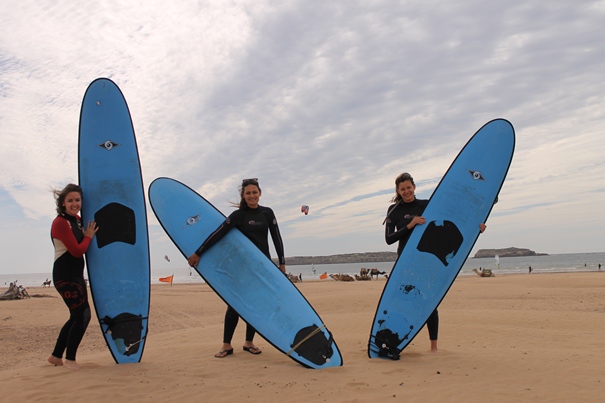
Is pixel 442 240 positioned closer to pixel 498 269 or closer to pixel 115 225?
pixel 115 225

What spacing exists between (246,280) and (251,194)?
849 millimetres

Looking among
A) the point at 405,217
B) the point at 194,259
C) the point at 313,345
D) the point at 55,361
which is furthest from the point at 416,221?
the point at 55,361

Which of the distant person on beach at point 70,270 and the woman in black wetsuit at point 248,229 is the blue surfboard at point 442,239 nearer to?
the woman in black wetsuit at point 248,229

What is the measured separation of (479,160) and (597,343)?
2614 mm

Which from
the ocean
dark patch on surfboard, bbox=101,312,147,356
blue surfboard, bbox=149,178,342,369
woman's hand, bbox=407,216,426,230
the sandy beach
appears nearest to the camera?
the sandy beach

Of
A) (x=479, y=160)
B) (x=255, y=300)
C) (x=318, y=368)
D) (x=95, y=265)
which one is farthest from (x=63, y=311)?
(x=479, y=160)

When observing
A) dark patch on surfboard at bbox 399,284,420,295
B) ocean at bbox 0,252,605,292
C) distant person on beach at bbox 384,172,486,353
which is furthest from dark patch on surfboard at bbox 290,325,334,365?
ocean at bbox 0,252,605,292

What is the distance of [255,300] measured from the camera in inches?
164

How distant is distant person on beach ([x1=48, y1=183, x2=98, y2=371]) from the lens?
354 cm

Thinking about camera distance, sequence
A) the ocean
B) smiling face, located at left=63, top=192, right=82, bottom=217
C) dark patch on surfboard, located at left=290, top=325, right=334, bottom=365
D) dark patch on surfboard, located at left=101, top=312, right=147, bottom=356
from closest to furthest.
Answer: smiling face, located at left=63, top=192, right=82, bottom=217
dark patch on surfboard, located at left=290, top=325, right=334, bottom=365
dark patch on surfboard, located at left=101, top=312, right=147, bottom=356
the ocean

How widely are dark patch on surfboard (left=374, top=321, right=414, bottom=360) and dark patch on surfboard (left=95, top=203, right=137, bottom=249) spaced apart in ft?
8.38

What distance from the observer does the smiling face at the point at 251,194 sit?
421 cm

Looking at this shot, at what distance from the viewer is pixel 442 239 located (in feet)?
14.0

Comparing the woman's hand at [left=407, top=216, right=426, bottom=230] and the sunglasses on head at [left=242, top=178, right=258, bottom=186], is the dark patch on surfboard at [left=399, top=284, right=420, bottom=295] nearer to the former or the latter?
the woman's hand at [left=407, top=216, right=426, bottom=230]
